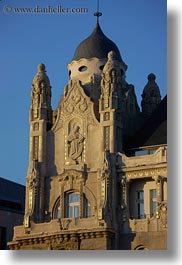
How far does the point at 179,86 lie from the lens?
40.0 metres

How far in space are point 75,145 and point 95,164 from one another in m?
1.60

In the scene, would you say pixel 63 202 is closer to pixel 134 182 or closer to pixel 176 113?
pixel 134 182

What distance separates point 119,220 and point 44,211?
14.2 feet

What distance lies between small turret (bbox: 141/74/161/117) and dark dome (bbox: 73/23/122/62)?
2.94 metres

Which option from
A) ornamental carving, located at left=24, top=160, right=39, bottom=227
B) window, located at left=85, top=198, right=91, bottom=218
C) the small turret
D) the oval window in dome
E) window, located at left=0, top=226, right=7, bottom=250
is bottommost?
window, located at left=0, top=226, right=7, bottom=250

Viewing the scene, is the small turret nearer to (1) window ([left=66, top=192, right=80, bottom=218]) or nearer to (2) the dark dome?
(2) the dark dome

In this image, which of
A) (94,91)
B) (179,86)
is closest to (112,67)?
(94,91)

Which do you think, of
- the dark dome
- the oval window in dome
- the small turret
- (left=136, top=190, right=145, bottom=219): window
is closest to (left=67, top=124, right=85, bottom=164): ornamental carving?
(left=136, top=190, right=145, bottom=219): window

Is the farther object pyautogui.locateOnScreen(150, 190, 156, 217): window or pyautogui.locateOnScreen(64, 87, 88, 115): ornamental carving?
pyautogui.locateOnScreen(64, 87, 88, 115): ornamental carving

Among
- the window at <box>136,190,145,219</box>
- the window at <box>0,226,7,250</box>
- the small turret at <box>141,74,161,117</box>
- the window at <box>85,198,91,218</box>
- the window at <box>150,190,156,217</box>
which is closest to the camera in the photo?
the window at <box>150,190,156,217</box>

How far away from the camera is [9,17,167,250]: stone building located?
4900 centimetres

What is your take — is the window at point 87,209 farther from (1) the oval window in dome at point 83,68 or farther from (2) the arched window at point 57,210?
(1) the oval window in dome at point 83,68

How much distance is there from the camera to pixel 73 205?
51.1 meters

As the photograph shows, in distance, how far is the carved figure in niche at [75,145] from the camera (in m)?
51.2
